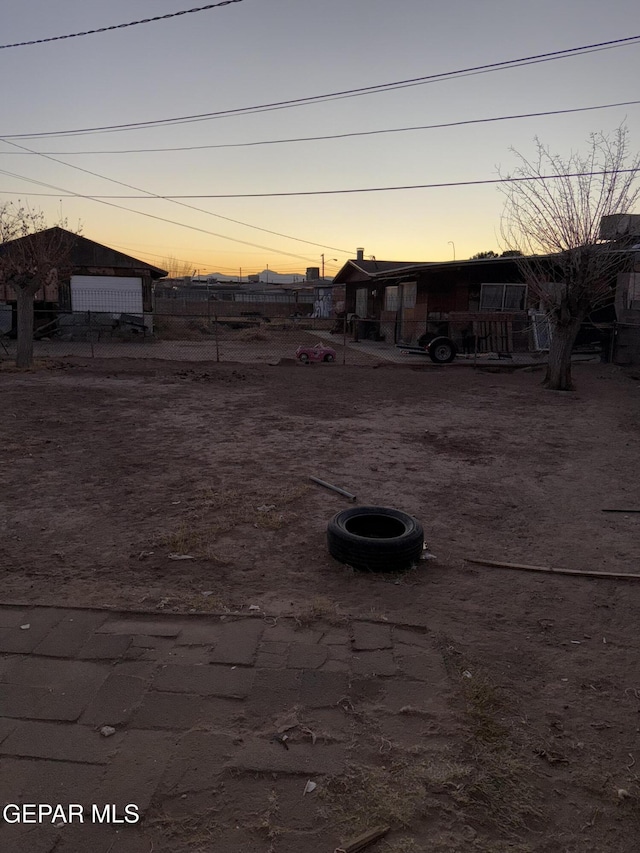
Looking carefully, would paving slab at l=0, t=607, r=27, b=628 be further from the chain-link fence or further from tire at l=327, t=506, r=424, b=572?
the chain-link fence

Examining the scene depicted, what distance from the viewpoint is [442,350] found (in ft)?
64.3

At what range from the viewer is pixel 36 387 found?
12969mm

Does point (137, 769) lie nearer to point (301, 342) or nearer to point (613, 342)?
point (613, 342)

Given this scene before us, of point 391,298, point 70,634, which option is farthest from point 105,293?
point 70,634

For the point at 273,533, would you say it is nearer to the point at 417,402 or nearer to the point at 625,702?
the point at 625,702

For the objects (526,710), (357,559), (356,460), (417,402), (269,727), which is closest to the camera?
(269,727)

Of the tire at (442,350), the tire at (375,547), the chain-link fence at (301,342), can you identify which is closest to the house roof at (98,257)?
the chain-link fence at (301,342)

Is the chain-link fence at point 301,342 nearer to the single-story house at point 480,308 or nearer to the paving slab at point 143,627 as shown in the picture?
the single-story house at point 480,308

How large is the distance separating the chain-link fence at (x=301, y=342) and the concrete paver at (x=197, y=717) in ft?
47.7

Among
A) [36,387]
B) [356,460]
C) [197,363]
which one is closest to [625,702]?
[356,460]

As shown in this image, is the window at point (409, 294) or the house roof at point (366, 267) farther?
the house roof at point (366, 267)

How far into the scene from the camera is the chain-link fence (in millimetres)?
20000

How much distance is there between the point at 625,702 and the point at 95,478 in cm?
537

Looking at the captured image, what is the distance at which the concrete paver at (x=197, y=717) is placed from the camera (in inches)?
83.7
